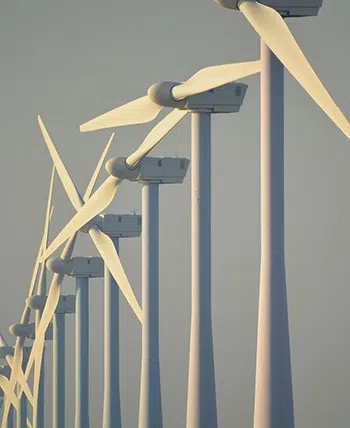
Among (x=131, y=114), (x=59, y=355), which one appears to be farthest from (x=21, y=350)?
(x=131, y=114)

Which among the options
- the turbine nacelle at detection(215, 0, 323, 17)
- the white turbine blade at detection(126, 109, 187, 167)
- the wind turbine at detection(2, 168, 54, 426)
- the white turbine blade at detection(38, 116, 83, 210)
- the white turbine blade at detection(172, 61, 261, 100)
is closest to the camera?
the turbine nacelle at detection(215, 0, 323, 17)

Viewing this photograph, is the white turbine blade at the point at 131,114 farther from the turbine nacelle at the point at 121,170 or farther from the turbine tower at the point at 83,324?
the turbine tower at the point at 83,324

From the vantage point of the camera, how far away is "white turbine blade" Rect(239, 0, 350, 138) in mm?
27016

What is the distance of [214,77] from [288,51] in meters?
6.96

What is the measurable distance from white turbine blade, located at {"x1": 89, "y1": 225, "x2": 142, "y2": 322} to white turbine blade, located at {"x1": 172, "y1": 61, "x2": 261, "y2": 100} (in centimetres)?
863

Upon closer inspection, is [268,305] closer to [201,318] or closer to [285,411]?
[285,411]

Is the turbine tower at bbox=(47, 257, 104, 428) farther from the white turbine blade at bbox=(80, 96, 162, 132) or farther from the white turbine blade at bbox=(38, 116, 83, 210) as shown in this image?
the white turbine blade at bbox=(80, 96, 162, 132)

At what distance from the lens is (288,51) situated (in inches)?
1185

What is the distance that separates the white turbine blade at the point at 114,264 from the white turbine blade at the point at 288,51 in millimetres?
16283

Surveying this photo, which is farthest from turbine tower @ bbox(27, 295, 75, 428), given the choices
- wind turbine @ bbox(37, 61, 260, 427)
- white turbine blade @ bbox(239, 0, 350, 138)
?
white turbine blade @ bbox(239, 0, 350, 138)

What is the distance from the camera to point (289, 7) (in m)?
32.8

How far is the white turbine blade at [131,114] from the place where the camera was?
44562mm

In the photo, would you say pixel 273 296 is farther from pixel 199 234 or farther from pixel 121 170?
pixel 121 170

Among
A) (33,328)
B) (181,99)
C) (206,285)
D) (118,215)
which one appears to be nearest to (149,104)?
(181,99)
